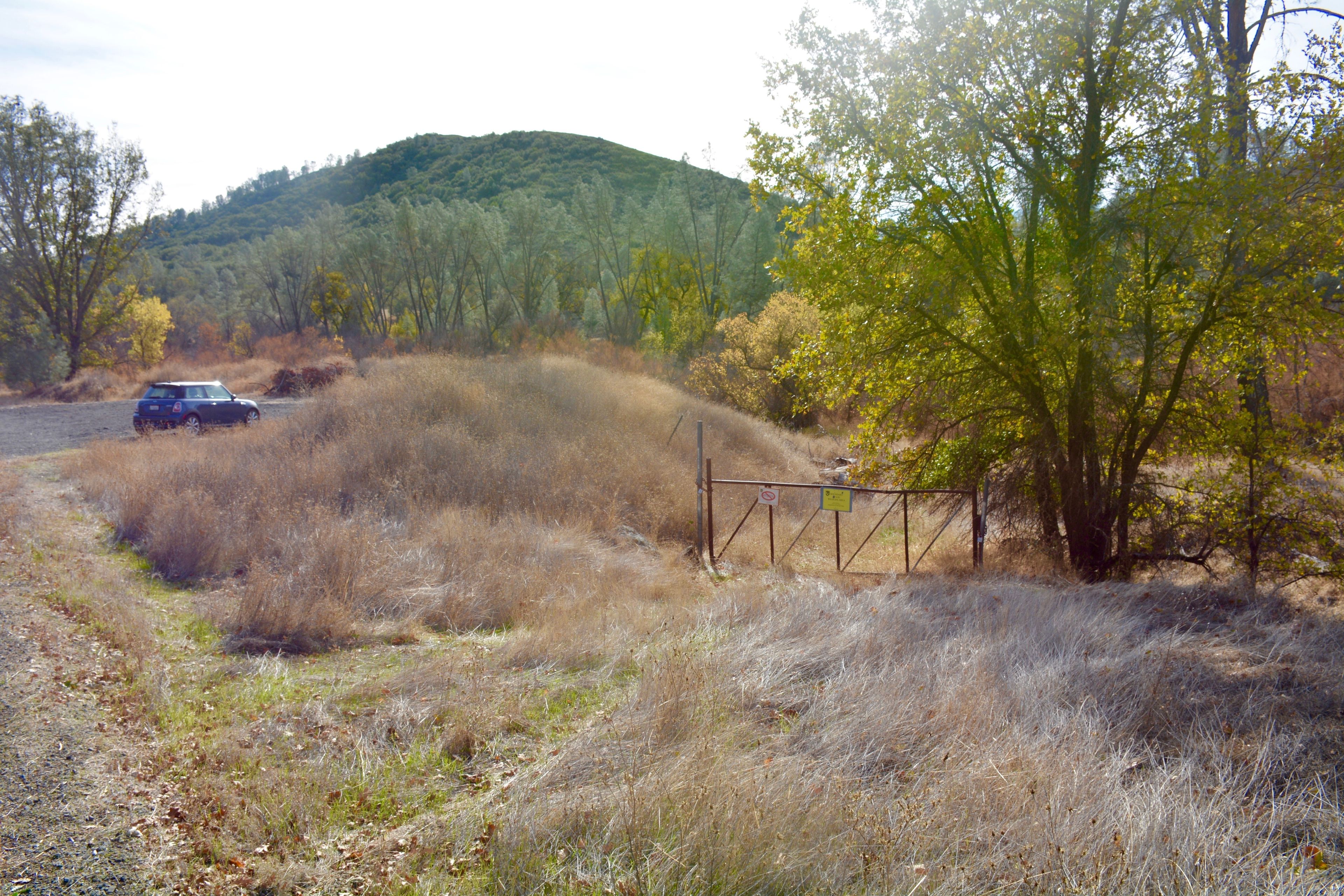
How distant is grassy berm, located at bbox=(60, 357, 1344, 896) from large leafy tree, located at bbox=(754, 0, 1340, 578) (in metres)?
2.92

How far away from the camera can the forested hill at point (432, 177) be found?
124 metres

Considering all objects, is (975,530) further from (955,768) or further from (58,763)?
(58,763)

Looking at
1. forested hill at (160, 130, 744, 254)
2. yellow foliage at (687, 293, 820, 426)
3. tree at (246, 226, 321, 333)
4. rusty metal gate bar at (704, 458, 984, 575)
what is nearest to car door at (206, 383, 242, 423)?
rusty metal gate bar at (704, 458, 984, 575)

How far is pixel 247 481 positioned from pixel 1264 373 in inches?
640

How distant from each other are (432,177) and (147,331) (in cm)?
10088

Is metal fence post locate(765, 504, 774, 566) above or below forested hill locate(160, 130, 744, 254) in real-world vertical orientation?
below

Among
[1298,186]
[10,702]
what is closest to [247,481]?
[10,702]

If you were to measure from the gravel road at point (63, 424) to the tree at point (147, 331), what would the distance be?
1708 centimetres

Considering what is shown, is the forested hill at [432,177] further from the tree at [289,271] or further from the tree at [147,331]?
the tree at [147,331]

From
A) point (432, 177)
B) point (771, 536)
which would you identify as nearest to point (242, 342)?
point (771, 536)

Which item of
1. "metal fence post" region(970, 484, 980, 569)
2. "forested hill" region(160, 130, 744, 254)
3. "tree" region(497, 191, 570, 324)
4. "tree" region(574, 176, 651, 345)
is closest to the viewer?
"metal fence post" region(970, 484, 980, 569)

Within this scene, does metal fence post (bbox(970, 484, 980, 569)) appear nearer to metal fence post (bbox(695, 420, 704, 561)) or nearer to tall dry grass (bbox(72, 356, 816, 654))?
metal fence post (bbox(695, 420, 704, 561))

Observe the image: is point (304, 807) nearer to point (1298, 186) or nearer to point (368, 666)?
point (368, 666)

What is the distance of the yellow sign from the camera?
33.5 feet
